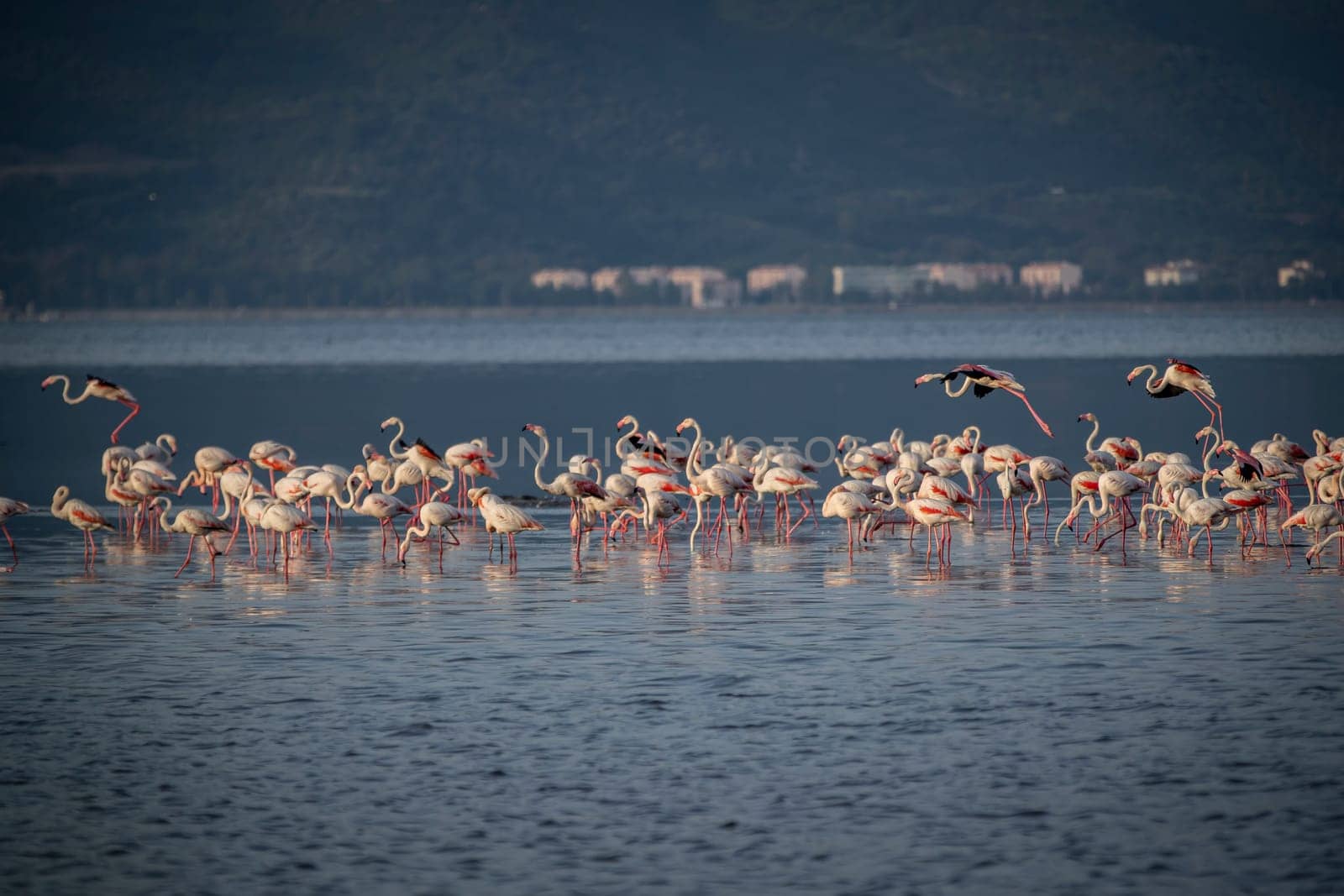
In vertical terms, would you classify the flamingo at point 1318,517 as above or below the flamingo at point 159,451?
below

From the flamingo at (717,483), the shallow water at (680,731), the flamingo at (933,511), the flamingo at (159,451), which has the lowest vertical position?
the shallow water at (680,731)

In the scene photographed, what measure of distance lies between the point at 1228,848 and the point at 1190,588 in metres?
7.69

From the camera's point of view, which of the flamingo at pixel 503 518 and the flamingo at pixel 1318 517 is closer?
the flamingo at pixel 1318 517

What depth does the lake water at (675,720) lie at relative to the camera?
10.1 metres

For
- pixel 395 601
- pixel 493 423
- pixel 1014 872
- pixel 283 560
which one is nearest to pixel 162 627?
pixel 395 601

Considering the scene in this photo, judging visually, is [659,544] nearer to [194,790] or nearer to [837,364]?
[194,790]

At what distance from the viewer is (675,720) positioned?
12.8m

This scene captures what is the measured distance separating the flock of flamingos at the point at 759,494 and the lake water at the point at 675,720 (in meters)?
0.48

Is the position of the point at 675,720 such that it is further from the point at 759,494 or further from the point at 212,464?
the point at 212,464

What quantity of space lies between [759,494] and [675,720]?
9218 millimetres

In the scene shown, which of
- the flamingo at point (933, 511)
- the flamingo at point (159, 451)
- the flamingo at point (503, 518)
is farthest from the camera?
the flamingo at point (159, 451)

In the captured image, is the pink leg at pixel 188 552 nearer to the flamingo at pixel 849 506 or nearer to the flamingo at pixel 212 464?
the flamingo at pixel 212 464

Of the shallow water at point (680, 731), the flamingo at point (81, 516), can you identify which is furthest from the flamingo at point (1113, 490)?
the flamingo at point (81, 516)

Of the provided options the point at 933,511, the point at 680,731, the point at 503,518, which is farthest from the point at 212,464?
the point at 680,731
